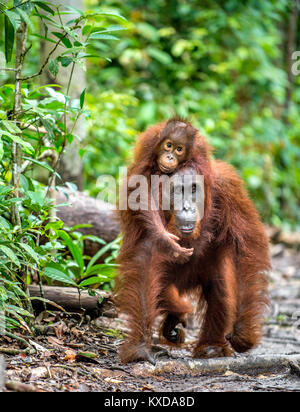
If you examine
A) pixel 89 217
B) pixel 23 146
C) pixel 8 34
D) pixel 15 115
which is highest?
pixel 8 34

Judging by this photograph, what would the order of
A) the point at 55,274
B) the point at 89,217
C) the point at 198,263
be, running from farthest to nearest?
the point at 89,217, the point at 198,263, the point at 55,274

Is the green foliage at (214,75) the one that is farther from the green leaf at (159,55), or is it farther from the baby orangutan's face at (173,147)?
the baby orangutan's face at (173,147)

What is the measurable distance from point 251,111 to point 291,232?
248 cm

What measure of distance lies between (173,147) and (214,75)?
232 inches

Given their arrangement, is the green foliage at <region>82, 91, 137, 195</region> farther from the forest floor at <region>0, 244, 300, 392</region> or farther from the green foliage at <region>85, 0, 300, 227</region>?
the forest floor at <region>0, 244, 300, 392</region>

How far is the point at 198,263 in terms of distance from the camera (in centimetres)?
356

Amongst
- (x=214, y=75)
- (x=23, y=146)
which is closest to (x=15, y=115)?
(x=23, y=146)

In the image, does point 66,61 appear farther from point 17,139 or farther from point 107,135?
point 107,135

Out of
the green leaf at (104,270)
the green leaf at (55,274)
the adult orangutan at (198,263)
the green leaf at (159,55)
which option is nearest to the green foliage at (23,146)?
the green leaf at (55,274)

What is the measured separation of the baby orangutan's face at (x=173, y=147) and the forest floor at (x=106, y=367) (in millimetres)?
1091

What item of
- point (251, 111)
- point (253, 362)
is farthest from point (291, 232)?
point (253, 362)

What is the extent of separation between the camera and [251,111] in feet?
33.7

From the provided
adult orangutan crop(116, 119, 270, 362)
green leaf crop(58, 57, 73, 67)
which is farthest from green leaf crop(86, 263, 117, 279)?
green leaf crop(58, 57, 73, 67)
